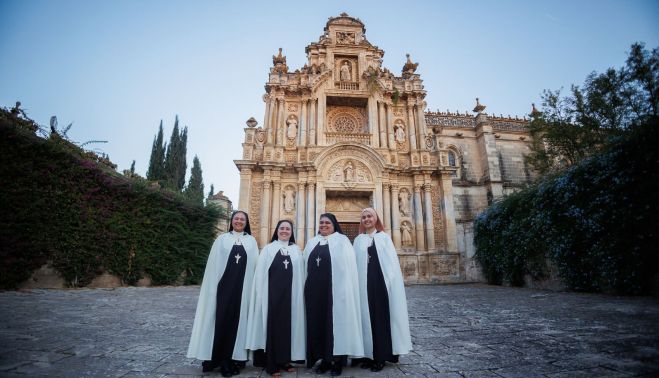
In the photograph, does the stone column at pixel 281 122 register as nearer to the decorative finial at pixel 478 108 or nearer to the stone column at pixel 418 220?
the stone column at pixel 418 220

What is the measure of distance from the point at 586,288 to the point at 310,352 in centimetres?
871

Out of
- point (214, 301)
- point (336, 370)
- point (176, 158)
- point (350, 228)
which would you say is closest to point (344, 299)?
point (336, 370)

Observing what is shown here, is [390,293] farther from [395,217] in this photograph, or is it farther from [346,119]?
[346,119]

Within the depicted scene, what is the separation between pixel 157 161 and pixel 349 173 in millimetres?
20652

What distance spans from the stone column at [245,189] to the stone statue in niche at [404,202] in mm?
7930

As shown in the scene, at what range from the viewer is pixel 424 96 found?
17125 mm

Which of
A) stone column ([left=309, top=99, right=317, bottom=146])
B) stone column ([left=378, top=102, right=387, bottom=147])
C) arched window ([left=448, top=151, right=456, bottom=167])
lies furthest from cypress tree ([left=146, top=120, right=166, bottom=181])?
arched window ([left=448, top=151, right=456, bottom=167])

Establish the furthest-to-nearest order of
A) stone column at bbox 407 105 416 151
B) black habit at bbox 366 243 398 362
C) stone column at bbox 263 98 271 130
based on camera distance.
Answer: stone column at bbox 407 105 416 151 < stone column at bbox 263 98 271 130 < black habit at bbox 366 243 398 362

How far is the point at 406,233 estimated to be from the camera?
14922 mm

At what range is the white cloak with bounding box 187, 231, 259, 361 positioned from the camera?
9.55 feet

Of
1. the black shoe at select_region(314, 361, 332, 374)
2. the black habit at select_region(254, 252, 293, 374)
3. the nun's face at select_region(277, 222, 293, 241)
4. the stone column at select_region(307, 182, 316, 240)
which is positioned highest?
the stone column at select_region(307, 182, 316, 240)

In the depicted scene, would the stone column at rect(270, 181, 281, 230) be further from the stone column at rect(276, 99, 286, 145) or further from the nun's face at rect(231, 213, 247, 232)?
the nun's face at rect(231, 213, 247, 232)

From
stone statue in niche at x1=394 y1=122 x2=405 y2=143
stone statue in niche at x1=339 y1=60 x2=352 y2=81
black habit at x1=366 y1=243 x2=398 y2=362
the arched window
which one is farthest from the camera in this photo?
the arched window

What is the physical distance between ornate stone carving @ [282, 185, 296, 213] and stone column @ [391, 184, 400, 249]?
17.1ft
